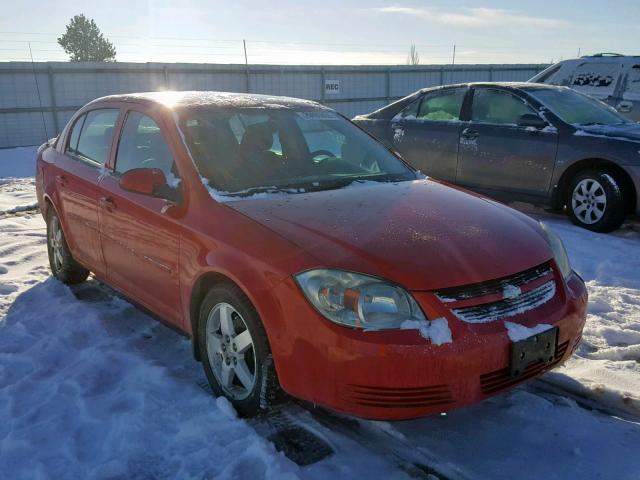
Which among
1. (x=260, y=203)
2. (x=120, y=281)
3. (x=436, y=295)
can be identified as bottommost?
(x=120, y=281)

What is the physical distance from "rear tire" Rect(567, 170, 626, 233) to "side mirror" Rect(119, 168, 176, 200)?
4819mm

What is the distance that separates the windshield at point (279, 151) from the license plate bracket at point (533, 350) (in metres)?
1.42

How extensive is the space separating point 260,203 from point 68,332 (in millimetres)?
1841

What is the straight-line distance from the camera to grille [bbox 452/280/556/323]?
2428mm

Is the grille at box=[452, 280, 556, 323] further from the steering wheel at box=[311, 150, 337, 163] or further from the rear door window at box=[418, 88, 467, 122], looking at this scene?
the rear door window at box=[418, 88, 467, 122]

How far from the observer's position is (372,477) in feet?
8.09

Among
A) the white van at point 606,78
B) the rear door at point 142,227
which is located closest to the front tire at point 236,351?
the rear door at point 142,227

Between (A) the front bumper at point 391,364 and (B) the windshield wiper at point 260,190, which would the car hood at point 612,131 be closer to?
(B) the windshield wiper at point 260,190

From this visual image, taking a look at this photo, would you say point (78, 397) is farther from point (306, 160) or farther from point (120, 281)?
point (306, 160)

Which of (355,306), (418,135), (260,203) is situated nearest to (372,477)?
(355,306)

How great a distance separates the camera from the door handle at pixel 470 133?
7.14 metres

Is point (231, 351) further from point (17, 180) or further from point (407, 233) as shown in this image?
point (17, 180)

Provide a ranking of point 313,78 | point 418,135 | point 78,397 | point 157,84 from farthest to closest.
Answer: point 313,78 < point 157,84 < point 418,135 < point 78,397

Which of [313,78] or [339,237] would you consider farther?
[313,78]
